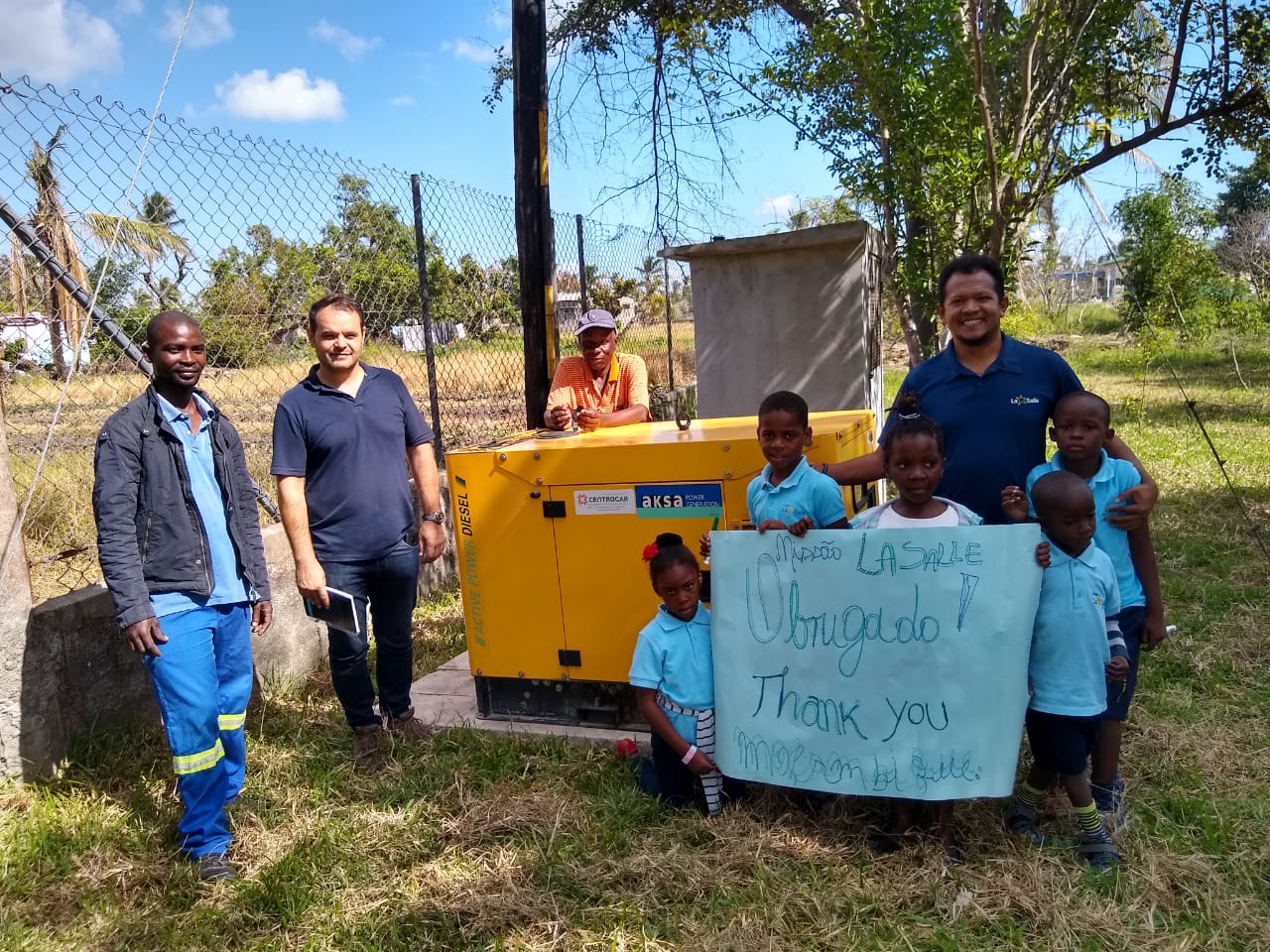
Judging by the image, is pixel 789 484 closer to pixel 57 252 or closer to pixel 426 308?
pixel 57 252

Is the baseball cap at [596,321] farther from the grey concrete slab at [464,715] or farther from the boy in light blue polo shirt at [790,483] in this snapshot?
the grey concrete slab at [464,715]

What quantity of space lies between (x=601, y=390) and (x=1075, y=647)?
272 cm

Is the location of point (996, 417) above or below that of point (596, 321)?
below

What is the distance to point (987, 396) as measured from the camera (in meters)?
2.89

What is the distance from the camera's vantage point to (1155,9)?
23.9 feet

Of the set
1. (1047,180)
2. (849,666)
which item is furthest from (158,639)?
(1047,180)

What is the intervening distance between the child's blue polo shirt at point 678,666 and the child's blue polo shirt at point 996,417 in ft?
3.47

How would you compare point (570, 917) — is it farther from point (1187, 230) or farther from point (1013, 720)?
point (1187, 230)

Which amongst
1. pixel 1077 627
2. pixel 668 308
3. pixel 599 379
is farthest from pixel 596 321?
pixel 668 308

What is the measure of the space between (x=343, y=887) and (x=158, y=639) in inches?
40.9

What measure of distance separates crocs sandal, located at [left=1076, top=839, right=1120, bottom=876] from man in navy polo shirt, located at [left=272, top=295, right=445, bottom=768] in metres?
2.69

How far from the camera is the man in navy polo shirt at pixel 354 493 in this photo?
346cm

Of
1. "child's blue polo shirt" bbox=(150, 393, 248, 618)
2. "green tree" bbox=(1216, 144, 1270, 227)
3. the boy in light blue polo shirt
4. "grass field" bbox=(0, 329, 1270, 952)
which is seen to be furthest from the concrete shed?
"green tree" bbox=(1216, 144, 1270, 227)

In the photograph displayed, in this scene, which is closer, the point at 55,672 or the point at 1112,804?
the point at 1112,804
